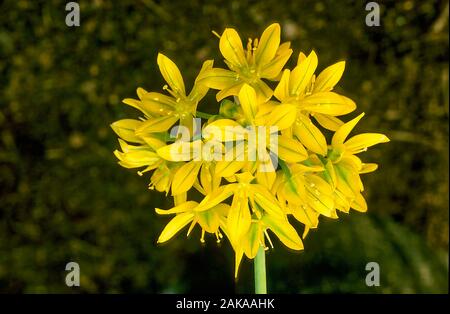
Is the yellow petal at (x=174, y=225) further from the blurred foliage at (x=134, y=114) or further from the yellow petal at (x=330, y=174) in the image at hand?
the blurred foliage at (x=134, y=114)

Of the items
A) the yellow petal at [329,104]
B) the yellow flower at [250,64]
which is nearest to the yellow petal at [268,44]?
the yellow flower at [250,64]

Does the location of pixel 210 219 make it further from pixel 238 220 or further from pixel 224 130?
pixel 224 130

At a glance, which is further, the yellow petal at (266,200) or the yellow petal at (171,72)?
the yellow petal at (171,72)

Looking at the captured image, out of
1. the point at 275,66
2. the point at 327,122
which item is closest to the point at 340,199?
the point at 327,122

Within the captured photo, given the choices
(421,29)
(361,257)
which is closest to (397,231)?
(361,257)

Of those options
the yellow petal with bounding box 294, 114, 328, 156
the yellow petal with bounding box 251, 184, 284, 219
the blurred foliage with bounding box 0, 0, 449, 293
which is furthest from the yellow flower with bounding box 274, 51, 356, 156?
the blurred foliage with bounding box 0, 0, 449, 293
